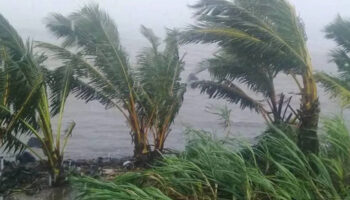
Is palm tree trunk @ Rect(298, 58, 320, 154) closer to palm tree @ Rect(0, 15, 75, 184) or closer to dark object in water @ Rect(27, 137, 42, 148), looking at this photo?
palm tree @ Rect(0, 15, 75, 184)

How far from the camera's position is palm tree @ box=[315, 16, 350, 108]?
737 cm

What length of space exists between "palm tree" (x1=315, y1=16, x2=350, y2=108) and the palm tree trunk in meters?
0.31

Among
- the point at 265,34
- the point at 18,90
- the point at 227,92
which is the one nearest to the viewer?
the point at 18,90

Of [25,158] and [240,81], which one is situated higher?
[240,81]

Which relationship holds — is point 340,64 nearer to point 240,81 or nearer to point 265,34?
point 265,34

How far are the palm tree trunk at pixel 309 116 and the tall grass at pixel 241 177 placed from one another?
352 millimetres

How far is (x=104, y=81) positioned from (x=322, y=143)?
384cm

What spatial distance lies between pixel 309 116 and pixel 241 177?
8.44ft

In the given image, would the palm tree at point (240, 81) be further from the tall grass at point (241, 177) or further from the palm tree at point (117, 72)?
the tall grass at point (241, 177)

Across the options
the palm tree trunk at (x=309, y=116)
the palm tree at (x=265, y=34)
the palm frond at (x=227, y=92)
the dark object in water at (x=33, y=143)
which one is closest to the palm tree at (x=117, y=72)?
the palm tree at (x=265, y=34)

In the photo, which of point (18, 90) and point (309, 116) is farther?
point (309, 116)

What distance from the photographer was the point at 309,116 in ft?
23.2

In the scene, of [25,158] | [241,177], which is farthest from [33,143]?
[241,177]

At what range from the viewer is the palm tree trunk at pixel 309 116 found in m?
6.36
